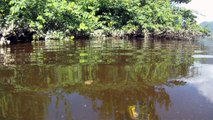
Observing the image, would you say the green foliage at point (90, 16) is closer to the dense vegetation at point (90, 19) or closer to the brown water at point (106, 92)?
the dense vegetation at point (90, 19)

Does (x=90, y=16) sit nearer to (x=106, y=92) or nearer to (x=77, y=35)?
(x=77, y=35)

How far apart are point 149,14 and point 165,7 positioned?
2097 millimetres

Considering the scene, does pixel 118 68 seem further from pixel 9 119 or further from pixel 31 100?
pixel 9 119

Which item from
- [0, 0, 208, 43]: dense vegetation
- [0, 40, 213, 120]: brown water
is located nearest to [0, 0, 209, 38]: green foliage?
[0, 0, 208, 43]: dense vegetation

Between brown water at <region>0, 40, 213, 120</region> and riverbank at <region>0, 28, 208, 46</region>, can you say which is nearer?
brown water at <region>0, 40, 213, 120</region>

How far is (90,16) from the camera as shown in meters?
12.9

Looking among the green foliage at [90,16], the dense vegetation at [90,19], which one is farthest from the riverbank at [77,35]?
the green foliage at [90,16]

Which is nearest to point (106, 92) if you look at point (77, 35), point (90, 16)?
point (77, 35)

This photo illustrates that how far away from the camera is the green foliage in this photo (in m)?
11.1

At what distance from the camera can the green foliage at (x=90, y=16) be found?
11100 mm

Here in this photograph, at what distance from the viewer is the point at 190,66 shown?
4.72 m

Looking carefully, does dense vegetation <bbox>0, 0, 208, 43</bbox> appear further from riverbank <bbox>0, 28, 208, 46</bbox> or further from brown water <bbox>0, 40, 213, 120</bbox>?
brown water <bbox>0, 40, 213, 120</bbox>

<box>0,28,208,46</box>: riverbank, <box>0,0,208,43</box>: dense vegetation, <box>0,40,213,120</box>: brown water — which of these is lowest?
<box>0,40,213,120</box>: brown water

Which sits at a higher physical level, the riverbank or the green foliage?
the green foliage
